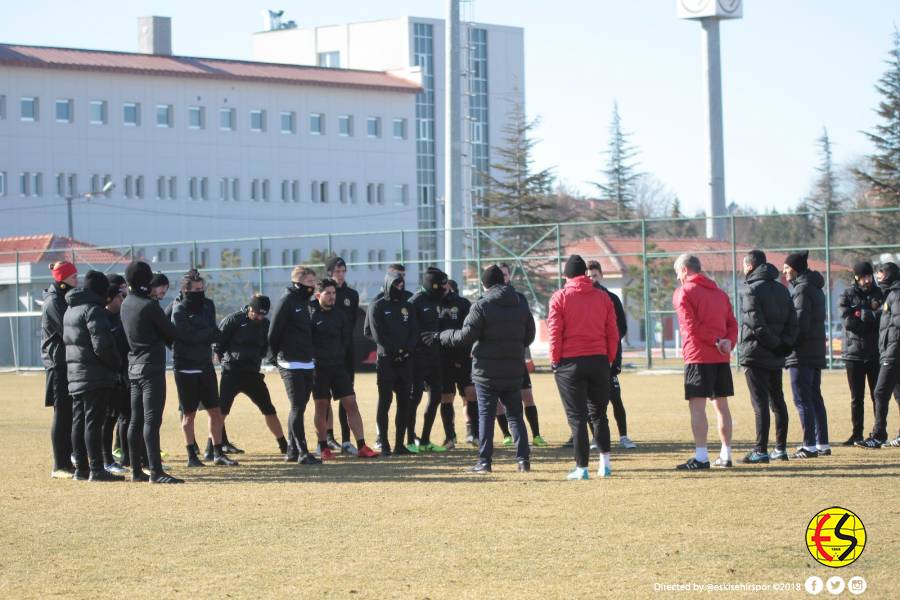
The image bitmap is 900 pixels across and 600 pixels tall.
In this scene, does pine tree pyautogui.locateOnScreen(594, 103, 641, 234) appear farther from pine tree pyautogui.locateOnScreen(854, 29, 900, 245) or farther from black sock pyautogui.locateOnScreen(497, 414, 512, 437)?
black sock pyautogui.locateOnScreen(497, 414, 512, 437)

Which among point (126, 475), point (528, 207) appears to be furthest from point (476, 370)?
point (528, 207)

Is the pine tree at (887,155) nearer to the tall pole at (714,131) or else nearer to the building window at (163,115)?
the tall pole at (714,131)

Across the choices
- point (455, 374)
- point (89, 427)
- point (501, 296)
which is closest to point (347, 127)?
point (455, 374)

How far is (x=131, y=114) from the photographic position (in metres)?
84.1

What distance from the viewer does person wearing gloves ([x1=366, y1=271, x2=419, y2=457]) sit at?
14.8 m

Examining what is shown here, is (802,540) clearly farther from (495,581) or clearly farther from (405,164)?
(405,164)

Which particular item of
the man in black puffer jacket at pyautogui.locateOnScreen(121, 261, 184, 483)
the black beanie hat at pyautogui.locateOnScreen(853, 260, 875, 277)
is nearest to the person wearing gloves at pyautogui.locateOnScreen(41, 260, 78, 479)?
the man in black puffer jacket at pyautogui.locateOnScreen(121, 261, 184, 483)

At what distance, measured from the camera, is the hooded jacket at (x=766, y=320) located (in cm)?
1302

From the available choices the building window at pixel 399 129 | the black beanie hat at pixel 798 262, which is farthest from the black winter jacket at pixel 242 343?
the building window at pixel 399 129

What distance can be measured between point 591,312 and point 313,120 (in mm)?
80822

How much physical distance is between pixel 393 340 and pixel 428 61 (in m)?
94.8

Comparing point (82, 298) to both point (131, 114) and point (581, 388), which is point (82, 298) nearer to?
point (581, 388)

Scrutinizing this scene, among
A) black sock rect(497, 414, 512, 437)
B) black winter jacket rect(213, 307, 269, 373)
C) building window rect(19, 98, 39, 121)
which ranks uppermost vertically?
building window rect(19, 98, 39, 121)

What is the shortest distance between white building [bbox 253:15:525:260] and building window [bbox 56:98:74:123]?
27.8 m
